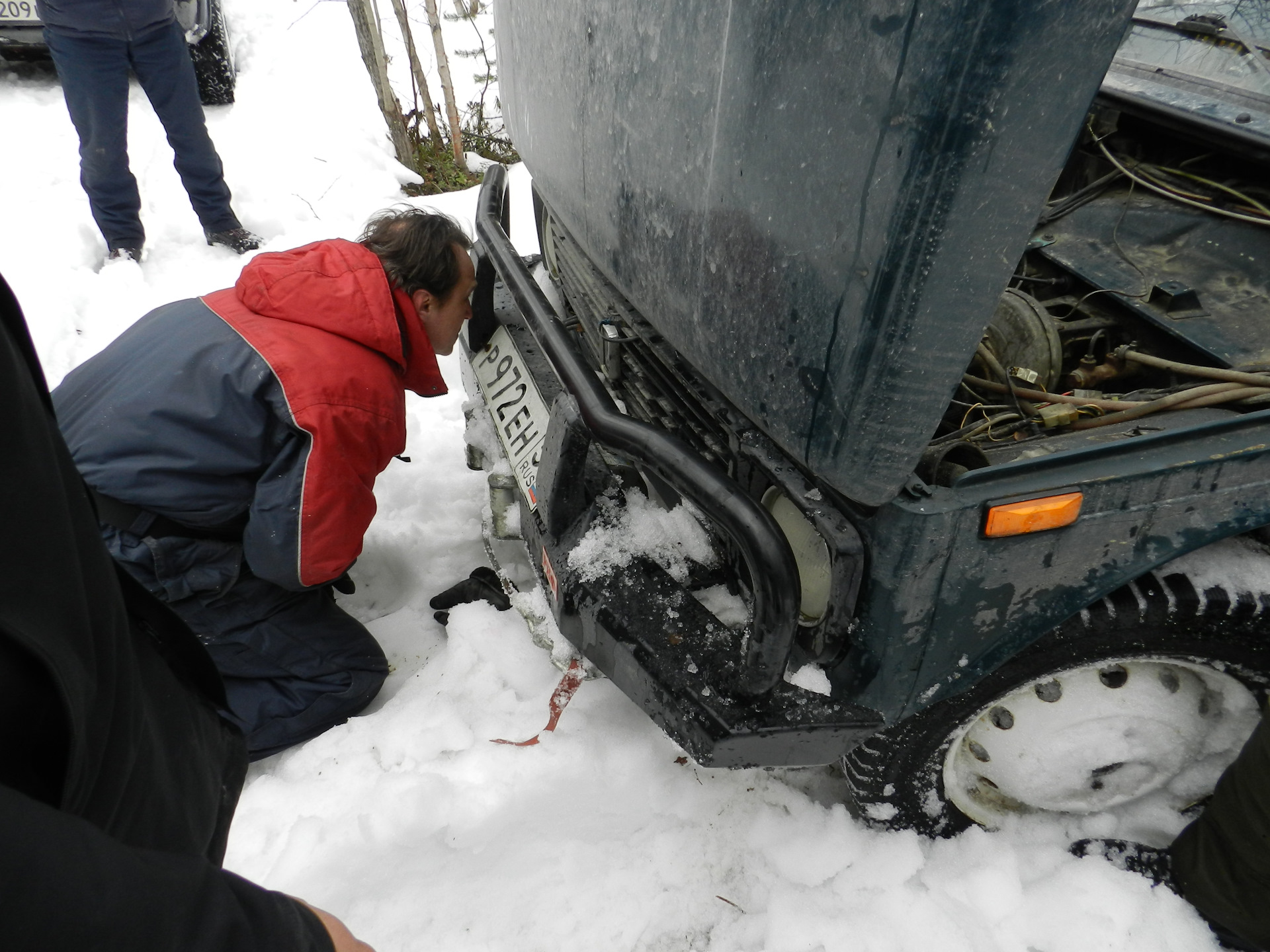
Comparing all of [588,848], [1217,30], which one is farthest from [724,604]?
[1217,30]

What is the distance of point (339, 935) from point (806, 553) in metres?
0.91

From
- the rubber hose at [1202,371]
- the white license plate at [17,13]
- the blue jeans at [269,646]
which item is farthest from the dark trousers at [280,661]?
the white license plate at [17,13]

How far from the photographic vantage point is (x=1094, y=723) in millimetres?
1635

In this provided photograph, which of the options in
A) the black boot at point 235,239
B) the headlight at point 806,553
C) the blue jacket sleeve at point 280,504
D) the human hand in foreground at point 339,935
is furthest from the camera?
the black boot at point 235,239

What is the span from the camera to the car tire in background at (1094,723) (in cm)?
142

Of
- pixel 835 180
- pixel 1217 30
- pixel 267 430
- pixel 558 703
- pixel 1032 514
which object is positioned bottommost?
pixel 558 703

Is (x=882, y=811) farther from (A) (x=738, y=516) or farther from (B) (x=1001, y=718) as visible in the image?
(A) (x=738, y=516)

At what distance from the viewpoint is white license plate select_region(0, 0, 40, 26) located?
4.95 meters

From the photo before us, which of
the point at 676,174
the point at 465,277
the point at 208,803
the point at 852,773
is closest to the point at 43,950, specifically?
the point at 208,803

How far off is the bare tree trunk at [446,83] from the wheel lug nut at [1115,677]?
17.4 ft

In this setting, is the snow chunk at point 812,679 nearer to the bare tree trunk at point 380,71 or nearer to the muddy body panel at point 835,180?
the muddy body panel at point 835,180

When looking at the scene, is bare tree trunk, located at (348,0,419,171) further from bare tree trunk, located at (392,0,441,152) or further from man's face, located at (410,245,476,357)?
man's face, located at (410,245,476,357)

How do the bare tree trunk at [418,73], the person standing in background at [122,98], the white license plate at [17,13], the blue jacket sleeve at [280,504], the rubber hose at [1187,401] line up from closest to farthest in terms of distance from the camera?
the rubber hose at [1187,401] < the blue jacket sleeve at [280,504] < the person standing in background at [122,98] < the white license plate at [17,13] < the bare tree trunk at [418,73]

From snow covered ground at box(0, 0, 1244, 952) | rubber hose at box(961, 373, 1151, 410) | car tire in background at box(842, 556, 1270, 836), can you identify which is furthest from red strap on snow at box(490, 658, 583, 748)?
rubber hose at box(961, 373, 1151, 410)
